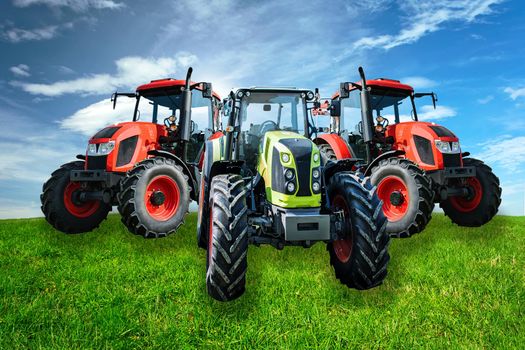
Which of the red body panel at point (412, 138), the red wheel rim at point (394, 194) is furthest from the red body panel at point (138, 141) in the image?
the red body panel at point (412, 138)

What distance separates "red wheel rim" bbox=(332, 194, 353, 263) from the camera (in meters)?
5.23

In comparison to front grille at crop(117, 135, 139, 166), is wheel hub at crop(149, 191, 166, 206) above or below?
below

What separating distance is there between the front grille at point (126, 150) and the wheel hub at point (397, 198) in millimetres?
5145

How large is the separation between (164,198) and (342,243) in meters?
3.92

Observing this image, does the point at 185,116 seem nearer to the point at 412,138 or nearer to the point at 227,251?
the point at 412,138

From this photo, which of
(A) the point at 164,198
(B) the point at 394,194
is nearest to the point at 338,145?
(B) the point at 394,194

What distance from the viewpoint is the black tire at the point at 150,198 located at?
25.0ft

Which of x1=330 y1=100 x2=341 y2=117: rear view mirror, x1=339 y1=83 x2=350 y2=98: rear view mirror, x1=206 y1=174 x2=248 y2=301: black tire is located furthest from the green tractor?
x1=339 y1=83 x2=350 y2=98: rear view mirror

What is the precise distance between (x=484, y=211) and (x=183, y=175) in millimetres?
6373

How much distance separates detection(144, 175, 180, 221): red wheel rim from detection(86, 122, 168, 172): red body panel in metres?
0.77

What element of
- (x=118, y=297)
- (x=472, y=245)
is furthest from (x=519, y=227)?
(x=118, y=297)

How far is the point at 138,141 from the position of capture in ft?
28.8

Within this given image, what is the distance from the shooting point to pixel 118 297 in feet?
Answer: 15.8

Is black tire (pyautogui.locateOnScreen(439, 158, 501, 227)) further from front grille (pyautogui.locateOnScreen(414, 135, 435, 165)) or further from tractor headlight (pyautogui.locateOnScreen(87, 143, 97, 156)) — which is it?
tractor headlight (pyautogui.locateOnScreen(87, 143, 97, 156))
